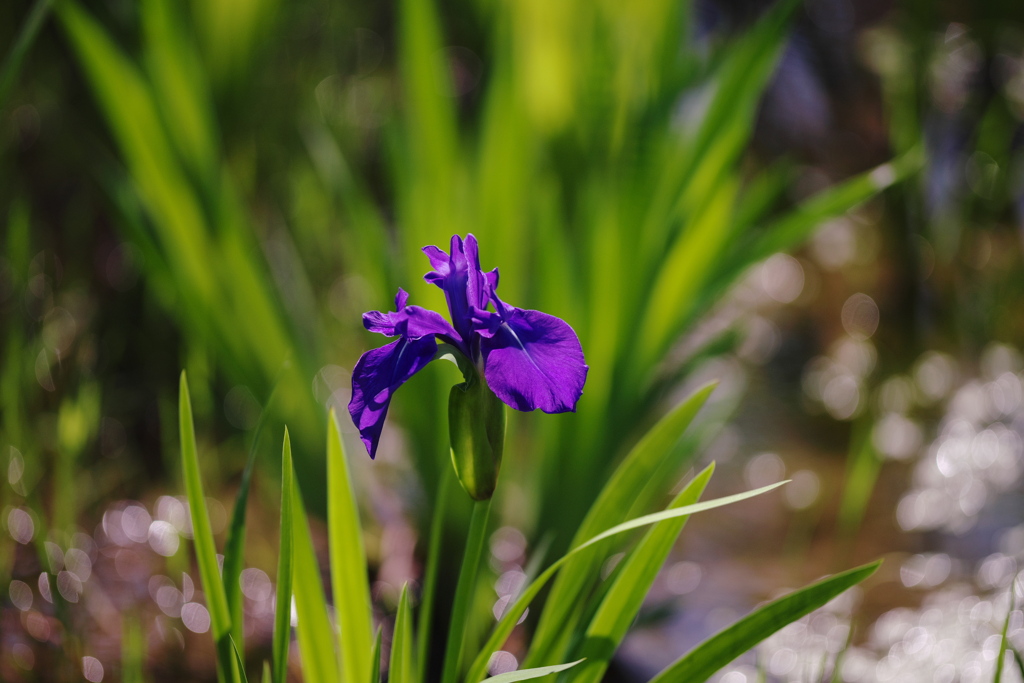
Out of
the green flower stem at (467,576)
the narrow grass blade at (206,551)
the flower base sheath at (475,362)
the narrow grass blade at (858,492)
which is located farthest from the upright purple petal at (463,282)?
the narrow grass blade at (858,492)

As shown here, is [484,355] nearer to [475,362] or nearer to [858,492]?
[475,362]

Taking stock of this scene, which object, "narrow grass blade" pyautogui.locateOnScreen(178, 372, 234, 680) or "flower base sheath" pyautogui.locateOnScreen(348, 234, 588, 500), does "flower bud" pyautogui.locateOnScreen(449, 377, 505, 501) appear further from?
"narrow grass blade" pyautogui.locateOnScreen(178, 372, 234, 680)

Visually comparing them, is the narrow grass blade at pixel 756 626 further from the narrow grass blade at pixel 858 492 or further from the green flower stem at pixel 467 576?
the narrow grass blade at pixel 858 492

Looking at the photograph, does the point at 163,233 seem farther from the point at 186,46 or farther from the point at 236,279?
the point at 186,46

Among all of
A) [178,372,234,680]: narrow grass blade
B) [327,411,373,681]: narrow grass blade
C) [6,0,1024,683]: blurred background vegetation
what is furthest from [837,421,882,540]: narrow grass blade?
[178,372,234,680]: narrow grass blade

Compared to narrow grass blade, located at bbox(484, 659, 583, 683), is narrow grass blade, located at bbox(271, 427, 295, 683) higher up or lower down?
higher up

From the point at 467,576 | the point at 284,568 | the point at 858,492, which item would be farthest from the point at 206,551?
the point at 858,492
